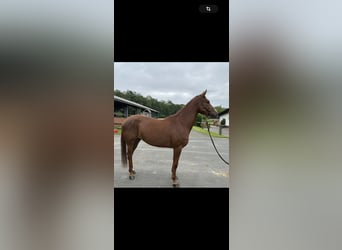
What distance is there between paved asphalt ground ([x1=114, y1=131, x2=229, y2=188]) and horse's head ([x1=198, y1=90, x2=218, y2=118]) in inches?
6.2

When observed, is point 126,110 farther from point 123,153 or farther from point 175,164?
point 175,164

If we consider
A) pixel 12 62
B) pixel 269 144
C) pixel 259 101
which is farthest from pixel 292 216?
pixel 12 62

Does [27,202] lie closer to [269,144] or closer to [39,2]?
[39,2]

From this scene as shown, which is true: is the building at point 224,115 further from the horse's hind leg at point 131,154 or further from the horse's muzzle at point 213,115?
the horse's hind leg at point 131,154

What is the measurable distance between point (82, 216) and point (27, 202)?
26cm

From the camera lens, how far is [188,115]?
1.04m

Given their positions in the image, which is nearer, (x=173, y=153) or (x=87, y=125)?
(x=87, y=125)

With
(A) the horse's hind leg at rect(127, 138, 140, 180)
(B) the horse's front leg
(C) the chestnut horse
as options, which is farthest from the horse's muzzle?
(A) the horse's hind leg at rect(127, 138, 140, 180)

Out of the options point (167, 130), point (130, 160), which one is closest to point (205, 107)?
point (167, 130)

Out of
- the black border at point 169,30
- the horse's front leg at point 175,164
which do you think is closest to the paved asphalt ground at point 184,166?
the horse's front leg at point 175,164

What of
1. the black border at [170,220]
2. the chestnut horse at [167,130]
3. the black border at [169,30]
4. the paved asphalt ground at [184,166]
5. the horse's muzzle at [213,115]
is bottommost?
the black border at [170,220]

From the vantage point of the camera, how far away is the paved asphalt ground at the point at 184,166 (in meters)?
0.88

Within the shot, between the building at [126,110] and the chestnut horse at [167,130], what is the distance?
0.12ft

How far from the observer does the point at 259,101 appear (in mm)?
710
